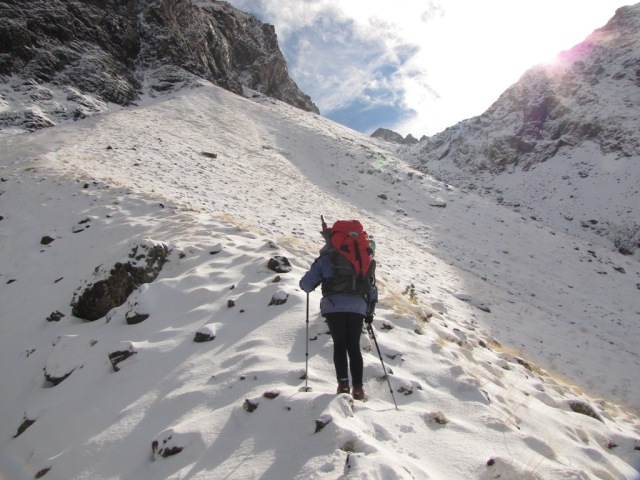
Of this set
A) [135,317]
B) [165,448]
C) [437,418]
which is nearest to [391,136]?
[135,317]

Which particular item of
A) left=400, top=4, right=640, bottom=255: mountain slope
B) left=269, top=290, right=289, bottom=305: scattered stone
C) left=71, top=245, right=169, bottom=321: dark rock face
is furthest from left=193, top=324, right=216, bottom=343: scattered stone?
left=400, top=4, right=640, bottom=255: mountain slope

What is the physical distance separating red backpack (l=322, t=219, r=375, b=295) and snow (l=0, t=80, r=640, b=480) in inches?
50.5

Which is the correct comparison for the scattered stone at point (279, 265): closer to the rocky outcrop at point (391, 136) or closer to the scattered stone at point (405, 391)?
the scattered stone at point (405, 391)

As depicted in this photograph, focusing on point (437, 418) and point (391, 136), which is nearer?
point (437, 418)

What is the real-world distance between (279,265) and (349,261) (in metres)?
3.62

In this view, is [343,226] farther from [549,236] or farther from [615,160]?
[615,160]

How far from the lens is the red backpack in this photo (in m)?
4.86

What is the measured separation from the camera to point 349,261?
16.1ft

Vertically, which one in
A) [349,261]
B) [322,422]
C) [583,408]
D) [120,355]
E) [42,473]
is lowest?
[42,473]

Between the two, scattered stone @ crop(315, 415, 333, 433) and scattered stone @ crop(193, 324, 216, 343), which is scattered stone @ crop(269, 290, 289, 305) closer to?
scattered stone @ crop(193, 324, 216, 343)

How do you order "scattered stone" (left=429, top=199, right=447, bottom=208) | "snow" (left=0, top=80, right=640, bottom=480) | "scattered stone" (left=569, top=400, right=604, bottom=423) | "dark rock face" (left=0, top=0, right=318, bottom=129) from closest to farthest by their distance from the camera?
"snow" (left=0, top=80, right=640, bottom=480) < "scattered stone" (left=569, top=400, right=604, bottom=423) < "scattered stone" (left=429, top=199, right=447, bottom=208) < "dark rock face" (left=0, top=0, right=318, bottom=129)

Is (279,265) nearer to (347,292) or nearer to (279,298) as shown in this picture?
(279,298)

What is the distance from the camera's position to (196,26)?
50.5 m

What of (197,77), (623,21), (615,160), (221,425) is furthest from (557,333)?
(623,21)
